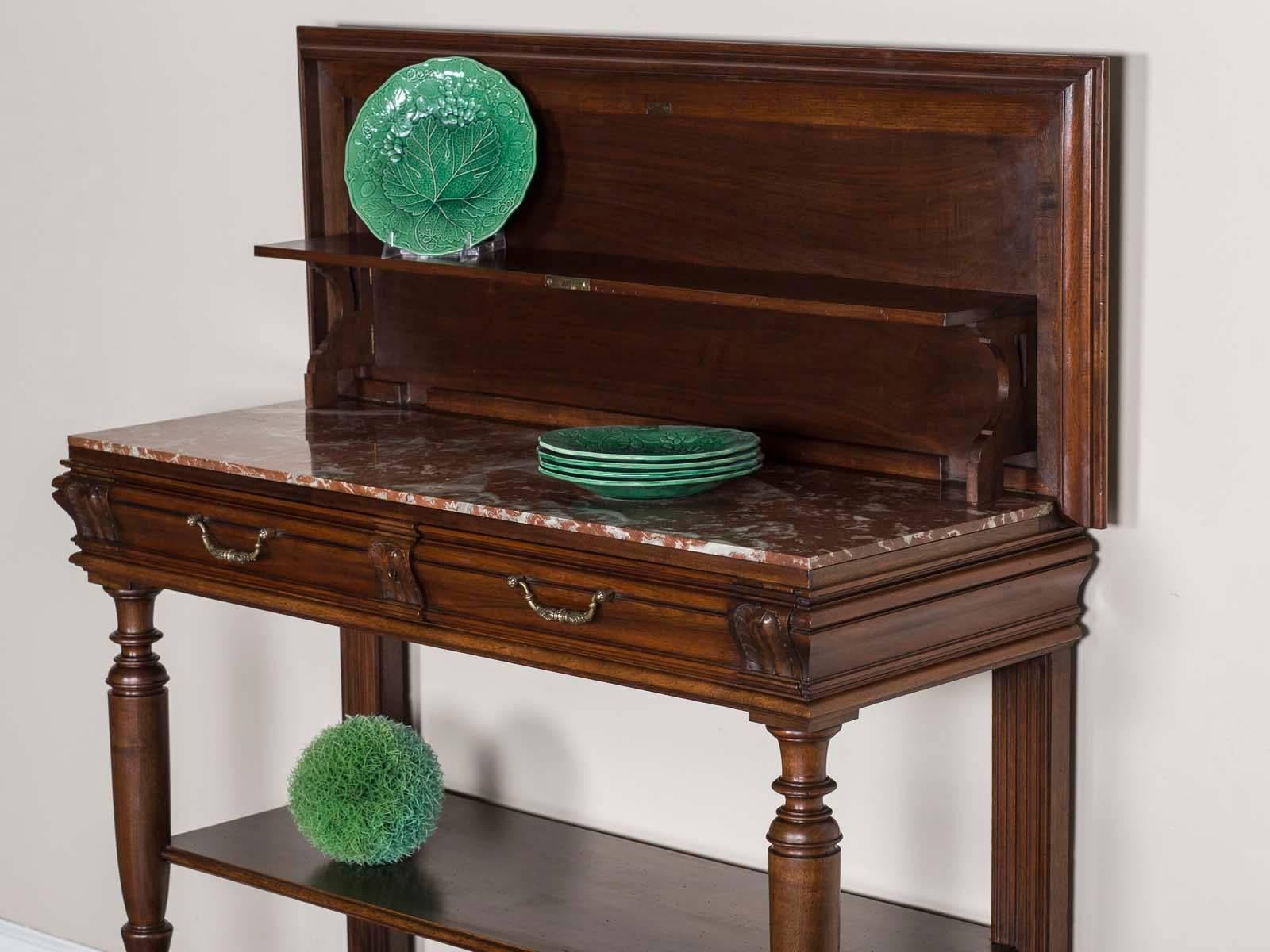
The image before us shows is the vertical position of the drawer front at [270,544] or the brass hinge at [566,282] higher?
the brass hinge at [566,282]

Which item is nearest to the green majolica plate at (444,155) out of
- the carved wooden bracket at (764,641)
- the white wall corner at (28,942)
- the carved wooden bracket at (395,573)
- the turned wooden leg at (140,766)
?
the carved wooden bracket at (395,573)

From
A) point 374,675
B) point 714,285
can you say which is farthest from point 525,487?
point 374,675

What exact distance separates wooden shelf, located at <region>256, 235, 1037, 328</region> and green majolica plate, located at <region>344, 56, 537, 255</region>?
0.20 feet

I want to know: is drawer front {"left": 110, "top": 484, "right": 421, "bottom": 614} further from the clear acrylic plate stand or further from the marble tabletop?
the clear acrylic plate stand

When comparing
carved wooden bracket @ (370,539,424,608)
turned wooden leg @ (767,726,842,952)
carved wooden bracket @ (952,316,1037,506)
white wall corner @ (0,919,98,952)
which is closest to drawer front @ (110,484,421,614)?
carved wooden bracket @ (370,539,424,608)

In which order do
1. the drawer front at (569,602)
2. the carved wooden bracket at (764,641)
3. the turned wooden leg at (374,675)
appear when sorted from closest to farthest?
1. the carved wooden bracket at (764,641)
2. the drawer front at (569,602)
3. the turned wooden leg at (374,675)

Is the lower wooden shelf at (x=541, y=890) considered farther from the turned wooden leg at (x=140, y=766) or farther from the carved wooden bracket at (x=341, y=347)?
the carved wooden bracket at (x=341, y=347)

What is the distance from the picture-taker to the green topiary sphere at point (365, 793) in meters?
2.91

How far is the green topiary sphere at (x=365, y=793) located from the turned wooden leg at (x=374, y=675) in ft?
0.94

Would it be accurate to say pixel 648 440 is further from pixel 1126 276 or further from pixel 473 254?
pixel 1126 276

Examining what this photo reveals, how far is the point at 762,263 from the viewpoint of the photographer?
2701 mm

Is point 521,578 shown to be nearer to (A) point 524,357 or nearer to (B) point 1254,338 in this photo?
(A) point 524,357

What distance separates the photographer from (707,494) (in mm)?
2490

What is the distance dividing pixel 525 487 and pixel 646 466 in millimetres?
205
